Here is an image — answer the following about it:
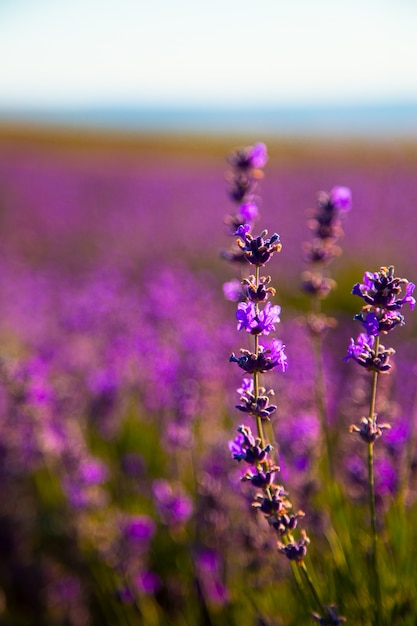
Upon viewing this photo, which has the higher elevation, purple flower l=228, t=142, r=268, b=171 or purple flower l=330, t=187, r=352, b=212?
purple flower l=228, t=142, r=268, b=171

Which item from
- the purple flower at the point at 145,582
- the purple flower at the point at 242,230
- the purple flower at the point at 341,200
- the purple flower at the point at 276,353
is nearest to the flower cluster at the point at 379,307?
the purple flower at the point at 276,353

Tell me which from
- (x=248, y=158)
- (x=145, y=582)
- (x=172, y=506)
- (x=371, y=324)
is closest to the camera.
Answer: (x=371, y=324)

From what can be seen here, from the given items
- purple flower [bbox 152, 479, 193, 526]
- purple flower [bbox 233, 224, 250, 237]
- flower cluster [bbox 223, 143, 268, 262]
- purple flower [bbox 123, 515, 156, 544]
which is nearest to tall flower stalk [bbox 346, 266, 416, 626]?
purple flower [bbox 233, 224, 250, 237]

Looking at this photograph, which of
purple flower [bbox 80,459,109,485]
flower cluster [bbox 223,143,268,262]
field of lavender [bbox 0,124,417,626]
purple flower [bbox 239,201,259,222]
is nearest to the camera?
field of lavender [bbox 0,124,417,626]

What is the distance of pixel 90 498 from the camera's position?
2.79 m

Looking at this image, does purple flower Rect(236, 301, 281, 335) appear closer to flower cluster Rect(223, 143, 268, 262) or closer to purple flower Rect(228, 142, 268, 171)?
flower cluster Rect(223, 143, 268, 262)

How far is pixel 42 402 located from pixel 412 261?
269 inches

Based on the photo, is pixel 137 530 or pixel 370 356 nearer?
pixel 370 356

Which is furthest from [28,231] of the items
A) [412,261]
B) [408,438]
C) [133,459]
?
[408,438]

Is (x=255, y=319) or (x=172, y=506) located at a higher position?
(x=255, y=319)

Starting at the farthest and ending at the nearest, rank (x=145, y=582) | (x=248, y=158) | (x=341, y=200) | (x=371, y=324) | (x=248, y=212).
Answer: (x=145, y=582), (x=248, y=158), (x=341, y=200), (x=248, y=212), (x=371, y=324)

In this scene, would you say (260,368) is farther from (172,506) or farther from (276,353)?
(172,506)

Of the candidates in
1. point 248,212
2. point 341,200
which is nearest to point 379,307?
point 248,212

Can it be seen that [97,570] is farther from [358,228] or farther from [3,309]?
[358,228]
